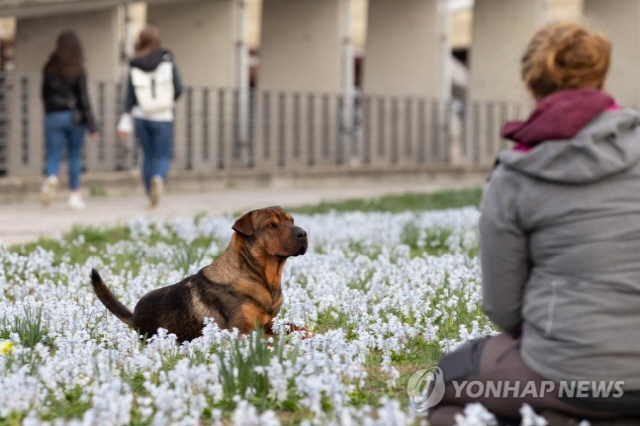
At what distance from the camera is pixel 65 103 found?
1380 centimetres

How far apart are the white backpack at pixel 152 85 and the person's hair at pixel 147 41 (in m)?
0.20

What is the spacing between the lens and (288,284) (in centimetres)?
769

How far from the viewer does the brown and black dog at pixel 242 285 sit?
572 centimetres

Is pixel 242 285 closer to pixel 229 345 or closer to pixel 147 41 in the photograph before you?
pixel 229 345

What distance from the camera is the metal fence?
15859 millimetres

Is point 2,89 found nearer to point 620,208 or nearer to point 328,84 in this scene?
point 328,84

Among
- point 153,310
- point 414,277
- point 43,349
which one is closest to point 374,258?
point 414,277

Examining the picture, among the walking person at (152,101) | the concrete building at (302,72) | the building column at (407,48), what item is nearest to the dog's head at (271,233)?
the walking person at (152,101)

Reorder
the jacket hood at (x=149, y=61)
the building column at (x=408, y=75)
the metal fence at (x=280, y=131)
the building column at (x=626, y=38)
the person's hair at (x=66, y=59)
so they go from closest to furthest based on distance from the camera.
Answer: the person's hair at (x=66, y=59), the jacket hood at (x=149, y=61), the metal fence at (x=280, y=131), the building column at (x=408, y=75), the building column at (x=626, y=38)

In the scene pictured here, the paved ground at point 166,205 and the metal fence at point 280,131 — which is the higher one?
the metal fence at point 280,131

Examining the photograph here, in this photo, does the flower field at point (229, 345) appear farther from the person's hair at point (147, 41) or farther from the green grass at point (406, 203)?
the green grass at point (406, 203)

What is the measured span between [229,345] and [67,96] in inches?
366

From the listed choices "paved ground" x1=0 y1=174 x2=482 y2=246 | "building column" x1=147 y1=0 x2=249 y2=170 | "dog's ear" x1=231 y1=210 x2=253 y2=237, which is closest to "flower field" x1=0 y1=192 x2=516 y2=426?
"dog's ear" x1=231 y1=210 x2=253 y2=237

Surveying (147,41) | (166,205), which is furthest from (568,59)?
(166,205)
